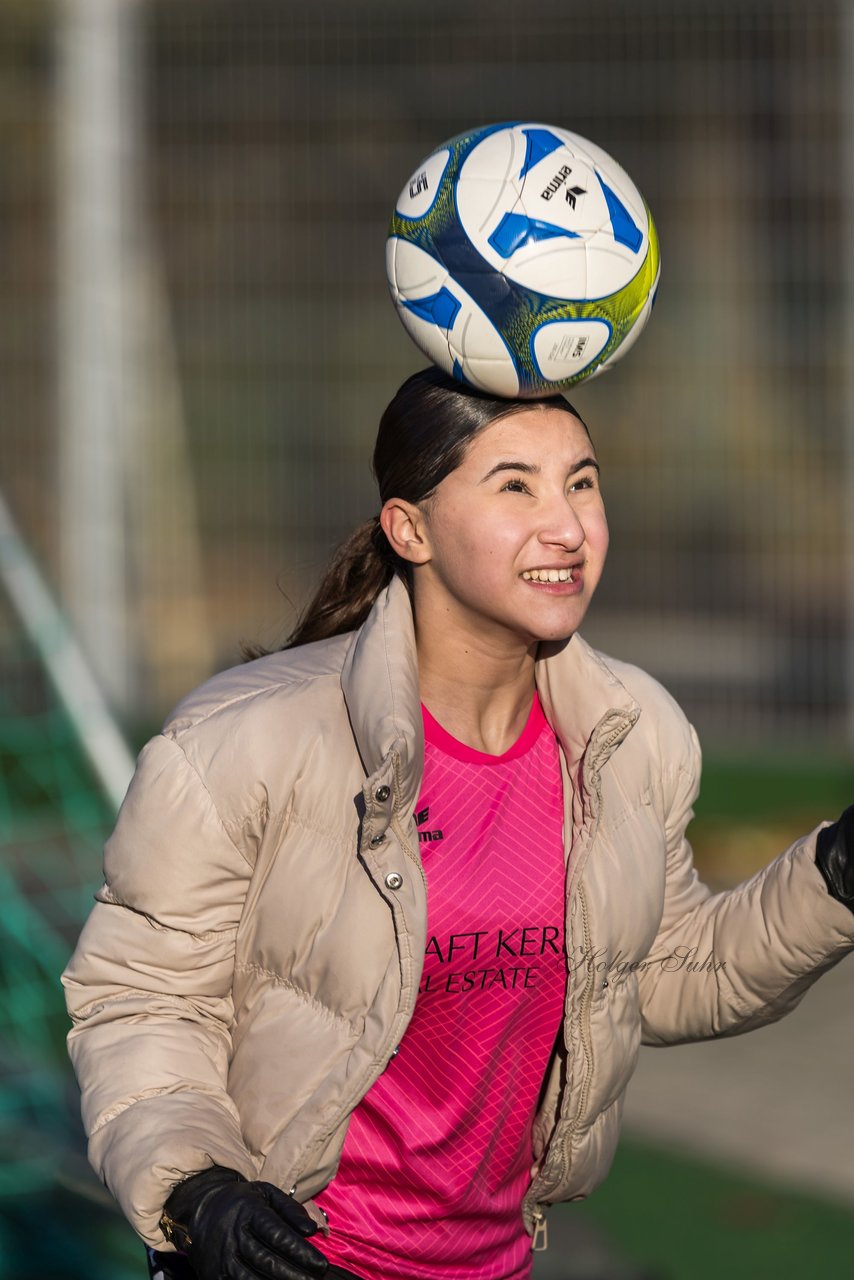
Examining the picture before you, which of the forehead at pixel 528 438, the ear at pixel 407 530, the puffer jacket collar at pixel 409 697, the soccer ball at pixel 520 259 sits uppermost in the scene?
the soccer ball at pixel 520 259

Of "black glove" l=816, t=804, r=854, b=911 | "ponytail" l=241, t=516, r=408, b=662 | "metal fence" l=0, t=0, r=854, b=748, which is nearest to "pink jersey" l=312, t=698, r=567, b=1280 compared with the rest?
"ponytail" l=241, t=516, r=408, b=662

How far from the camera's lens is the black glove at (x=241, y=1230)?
2186mm

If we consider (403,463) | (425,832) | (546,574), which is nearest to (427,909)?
(425,832)

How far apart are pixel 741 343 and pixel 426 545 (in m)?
6.06

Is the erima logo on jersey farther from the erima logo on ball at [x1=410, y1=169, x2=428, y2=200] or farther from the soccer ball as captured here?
the erima logo on ball at [x1=410, y1=169, x2=428, y2=200]

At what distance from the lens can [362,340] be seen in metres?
8.69

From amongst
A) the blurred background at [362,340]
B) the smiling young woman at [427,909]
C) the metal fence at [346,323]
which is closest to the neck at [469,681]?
the smiling young woman at [427,909]

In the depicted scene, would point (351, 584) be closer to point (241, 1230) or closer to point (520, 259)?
point (520, 259)

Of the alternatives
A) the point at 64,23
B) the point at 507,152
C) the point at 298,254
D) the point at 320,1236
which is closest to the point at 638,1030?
the point at 320,1236

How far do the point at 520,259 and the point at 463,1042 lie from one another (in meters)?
1.13

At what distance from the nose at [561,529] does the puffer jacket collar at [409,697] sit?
0.85 feet

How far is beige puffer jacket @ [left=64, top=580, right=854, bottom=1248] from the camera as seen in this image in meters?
2.48

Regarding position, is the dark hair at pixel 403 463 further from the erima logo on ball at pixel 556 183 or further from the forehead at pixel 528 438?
the erima logo on ball at pixel 556 183

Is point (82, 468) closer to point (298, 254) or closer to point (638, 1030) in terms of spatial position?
point (298, 254)
